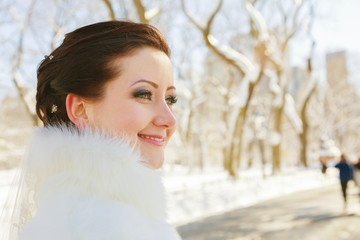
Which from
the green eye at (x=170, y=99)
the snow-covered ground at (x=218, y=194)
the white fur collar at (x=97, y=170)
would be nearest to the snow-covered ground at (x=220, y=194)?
the snow-covered ground at (x=218, y=194)

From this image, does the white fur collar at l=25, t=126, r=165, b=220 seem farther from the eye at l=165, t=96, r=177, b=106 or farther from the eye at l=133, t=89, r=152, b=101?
the eye at l=165, t=96, r=177, b=106

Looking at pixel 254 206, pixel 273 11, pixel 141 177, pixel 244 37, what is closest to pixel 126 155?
pixel 141 177

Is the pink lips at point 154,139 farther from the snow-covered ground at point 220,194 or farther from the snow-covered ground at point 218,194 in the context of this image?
the snow-covered ground at point 220,194

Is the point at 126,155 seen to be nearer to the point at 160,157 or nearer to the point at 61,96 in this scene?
the point at 160,157

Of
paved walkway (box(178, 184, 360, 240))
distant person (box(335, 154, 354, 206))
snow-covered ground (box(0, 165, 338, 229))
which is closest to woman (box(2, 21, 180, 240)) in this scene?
paved walkway (box(178, 184, 360, 240))

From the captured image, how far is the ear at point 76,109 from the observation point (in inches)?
47.3

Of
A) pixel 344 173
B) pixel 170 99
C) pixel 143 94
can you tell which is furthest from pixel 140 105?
pixel 344 173

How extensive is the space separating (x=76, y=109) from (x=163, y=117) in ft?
0.85

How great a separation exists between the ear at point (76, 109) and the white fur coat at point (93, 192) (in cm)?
4

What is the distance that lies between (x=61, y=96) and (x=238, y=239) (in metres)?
6.53

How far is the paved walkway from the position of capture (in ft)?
24.4

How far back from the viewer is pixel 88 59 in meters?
1.18

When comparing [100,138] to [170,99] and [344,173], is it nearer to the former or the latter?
[170,99]

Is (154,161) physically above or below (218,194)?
above
